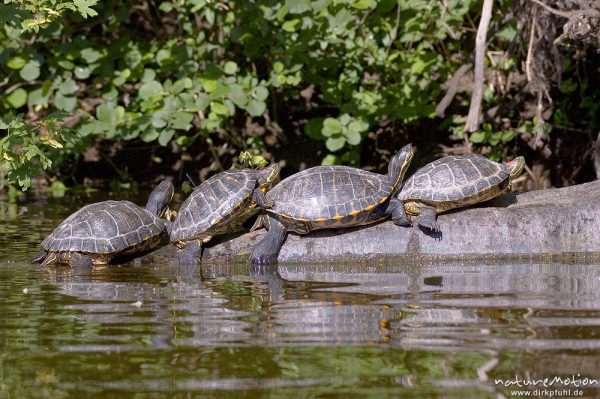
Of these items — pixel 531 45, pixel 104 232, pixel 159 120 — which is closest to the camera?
pixel 104 232

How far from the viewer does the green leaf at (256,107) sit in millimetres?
11391

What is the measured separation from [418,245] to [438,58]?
17.5 feet

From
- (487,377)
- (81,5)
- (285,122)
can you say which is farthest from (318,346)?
(285,122)

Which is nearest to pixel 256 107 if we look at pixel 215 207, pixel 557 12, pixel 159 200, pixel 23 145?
pixel 159 200

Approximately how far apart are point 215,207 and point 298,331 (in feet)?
8.46

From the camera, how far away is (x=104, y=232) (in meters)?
7.49

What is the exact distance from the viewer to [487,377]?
4109 mm

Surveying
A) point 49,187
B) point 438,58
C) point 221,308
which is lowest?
→ point 221,308

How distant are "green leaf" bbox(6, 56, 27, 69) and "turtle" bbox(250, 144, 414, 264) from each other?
567 centimetres

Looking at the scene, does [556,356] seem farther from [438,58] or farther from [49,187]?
[49,187]

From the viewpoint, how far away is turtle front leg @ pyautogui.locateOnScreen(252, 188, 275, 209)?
293 inches

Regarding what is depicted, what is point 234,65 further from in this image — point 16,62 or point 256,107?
point 16,62

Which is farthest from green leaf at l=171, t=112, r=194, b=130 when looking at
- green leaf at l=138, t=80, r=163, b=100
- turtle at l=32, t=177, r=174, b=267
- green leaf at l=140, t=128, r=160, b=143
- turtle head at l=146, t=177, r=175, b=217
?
turtle at l=32, t=177, r=174, b=267

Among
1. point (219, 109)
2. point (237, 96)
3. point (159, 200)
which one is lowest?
point (159, 200)
